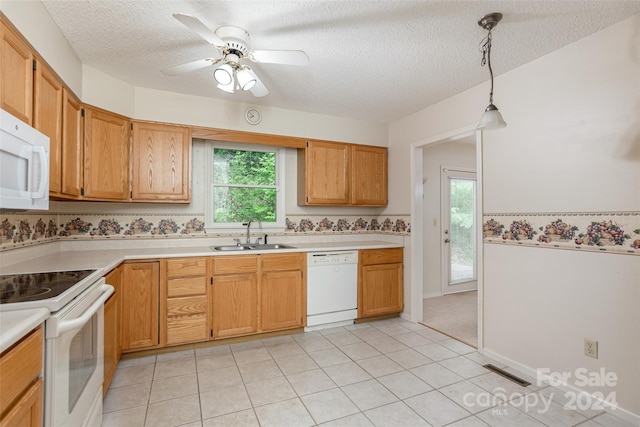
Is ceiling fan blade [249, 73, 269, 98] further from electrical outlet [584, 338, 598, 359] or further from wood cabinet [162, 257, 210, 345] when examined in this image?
electrical outlet [584, 338, 598, 359]

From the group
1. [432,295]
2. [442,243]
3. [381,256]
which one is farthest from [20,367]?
[442,243]

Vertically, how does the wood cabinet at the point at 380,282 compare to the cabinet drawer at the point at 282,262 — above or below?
below

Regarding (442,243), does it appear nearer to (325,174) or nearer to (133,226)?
(325,174)

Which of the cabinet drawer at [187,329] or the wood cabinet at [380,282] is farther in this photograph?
the wood cabinet at [380,282]

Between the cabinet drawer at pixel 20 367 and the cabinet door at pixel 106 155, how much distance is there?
174cm

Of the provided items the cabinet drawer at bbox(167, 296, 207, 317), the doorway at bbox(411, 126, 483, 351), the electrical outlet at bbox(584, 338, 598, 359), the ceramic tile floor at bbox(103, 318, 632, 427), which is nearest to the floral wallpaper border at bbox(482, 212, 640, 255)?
the electrical outlet at bbox(584, 338, 598, 359)

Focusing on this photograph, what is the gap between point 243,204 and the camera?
351cm

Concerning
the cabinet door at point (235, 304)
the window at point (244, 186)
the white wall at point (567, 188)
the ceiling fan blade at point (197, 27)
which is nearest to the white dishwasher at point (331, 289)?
the cabinet door at point (235, 304)

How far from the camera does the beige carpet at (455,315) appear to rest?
3.17 m

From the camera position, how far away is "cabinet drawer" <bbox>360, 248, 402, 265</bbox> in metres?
3.48

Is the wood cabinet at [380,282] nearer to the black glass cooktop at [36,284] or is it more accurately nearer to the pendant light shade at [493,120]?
the pendant light shade at [493,120]

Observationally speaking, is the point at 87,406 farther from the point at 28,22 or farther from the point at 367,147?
the point at 367,147

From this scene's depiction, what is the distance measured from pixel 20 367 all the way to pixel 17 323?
14cm

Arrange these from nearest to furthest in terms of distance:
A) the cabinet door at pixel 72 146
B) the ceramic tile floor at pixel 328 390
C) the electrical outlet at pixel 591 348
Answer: the ceramic tile floor at pixel 328 390 → the electrical outlet at pixel 591 348 → the cabinet door at pixel 72 146
